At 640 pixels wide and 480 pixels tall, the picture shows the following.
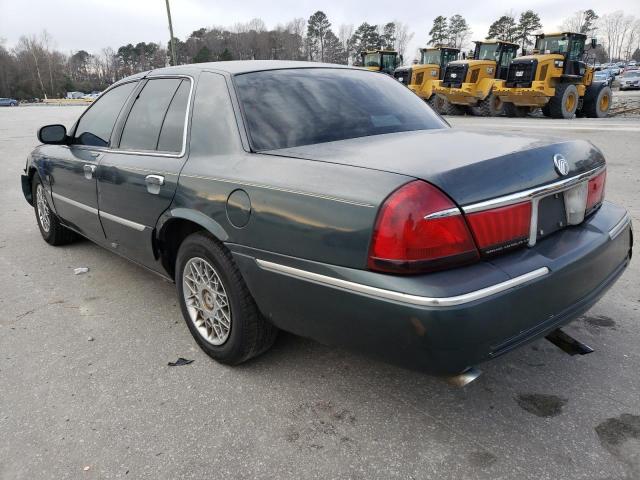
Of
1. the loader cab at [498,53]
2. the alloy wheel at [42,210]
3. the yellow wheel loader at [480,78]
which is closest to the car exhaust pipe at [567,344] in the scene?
the alloy wheel at [42,210]

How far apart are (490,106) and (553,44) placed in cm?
298

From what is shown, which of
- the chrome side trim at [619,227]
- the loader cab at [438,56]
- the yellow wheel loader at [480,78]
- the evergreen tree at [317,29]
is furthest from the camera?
the evergreen tree at [317,29]

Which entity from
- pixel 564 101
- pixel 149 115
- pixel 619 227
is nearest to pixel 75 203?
pixel 149 115

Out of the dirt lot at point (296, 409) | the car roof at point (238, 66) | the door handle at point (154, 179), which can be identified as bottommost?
the dirt lot at point (296, 409)

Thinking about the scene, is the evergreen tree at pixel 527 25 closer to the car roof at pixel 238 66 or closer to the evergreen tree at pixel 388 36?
the evergreen tree at pixel 388 36

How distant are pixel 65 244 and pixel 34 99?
95.6 m

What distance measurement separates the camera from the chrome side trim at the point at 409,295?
70.3 inches

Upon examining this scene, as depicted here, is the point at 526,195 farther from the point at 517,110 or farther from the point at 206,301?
the point at 517,110

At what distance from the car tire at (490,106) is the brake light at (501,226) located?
19.4 metres

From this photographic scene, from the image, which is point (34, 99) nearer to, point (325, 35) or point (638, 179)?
point (325, 35)

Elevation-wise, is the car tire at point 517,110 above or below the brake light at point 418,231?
below

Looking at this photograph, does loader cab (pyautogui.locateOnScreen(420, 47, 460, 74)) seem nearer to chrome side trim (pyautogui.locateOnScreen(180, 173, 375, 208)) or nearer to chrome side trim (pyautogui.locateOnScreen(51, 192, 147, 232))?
chrome side trim (pyautogui.locateOnScreen(51, 192, 147, 232))

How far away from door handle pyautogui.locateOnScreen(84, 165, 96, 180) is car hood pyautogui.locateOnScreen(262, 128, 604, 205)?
1.79 meters

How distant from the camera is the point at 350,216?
194cm
